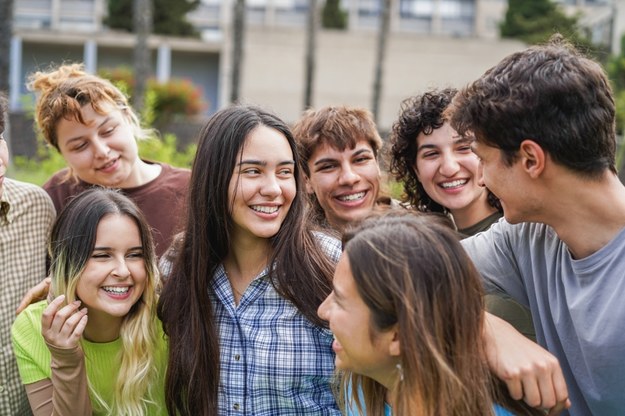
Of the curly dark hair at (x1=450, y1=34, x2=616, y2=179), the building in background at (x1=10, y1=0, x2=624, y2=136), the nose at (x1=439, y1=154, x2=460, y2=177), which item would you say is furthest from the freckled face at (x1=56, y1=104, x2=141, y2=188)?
the building in background at (x1=10, y1=0, x2=624, y2=136)

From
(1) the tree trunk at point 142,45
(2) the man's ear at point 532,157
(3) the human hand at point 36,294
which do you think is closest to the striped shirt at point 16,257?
(3) the human hand at point 36,294

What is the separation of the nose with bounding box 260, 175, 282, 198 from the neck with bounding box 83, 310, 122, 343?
899 mm

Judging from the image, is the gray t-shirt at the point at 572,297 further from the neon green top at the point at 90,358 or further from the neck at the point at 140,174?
the neck at the point at 140,174

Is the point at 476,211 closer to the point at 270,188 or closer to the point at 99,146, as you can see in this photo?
the point at 270,188

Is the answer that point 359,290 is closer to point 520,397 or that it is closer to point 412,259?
point 412,259

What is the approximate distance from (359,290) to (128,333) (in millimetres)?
1342

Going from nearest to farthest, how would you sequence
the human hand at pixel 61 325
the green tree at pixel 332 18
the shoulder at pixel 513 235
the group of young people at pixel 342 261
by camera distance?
the group of young people at pixel 342 261 → the shoulder at pixel 513 235 → the human hand at pixel 61 325 → the green tree at pixel 332 18

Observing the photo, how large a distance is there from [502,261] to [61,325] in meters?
1.75

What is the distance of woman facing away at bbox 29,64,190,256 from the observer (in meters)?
4.24

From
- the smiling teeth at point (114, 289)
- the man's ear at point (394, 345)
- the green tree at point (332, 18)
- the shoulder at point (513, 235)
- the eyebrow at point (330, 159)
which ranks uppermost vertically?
the green tree at point (332, 18)

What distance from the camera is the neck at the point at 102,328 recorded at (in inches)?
134

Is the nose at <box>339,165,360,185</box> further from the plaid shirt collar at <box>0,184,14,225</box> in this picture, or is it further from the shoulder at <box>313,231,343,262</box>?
the plaid shirt collar at <box>0,184,14,225</box>

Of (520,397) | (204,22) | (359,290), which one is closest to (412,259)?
(359,290)

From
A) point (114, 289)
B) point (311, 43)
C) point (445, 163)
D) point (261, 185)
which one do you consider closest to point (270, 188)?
point (261, 185)
